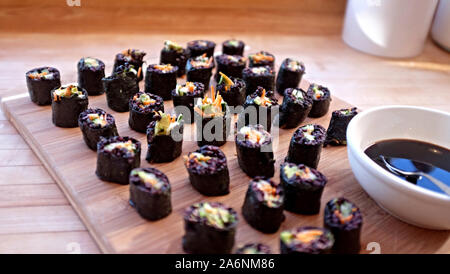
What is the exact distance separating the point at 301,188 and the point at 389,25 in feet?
5.58

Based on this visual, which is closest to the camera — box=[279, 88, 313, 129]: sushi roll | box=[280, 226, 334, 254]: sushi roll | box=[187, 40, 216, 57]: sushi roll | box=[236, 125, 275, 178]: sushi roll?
box=[280, 226, 334, 254]: sushi roll

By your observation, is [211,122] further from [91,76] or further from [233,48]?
[233,48]

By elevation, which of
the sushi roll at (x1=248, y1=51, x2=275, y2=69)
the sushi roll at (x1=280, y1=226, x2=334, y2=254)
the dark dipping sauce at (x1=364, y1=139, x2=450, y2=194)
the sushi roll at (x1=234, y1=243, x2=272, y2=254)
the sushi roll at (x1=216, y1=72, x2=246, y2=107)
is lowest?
the sushi roll at (x1=234, y1=243, x2=272, y2=254)

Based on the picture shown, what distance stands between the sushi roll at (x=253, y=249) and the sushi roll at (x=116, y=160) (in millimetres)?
575

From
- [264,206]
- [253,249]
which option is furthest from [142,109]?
[253,249]

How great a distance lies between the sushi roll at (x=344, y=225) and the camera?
64.6 inches

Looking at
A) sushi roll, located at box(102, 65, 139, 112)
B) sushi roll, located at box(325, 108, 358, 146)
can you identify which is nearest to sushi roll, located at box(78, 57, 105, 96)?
sushi roll, located at box(102, 65, 139, 112)

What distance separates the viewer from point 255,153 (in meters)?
2.00

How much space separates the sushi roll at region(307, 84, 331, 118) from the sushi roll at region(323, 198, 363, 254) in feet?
2.73

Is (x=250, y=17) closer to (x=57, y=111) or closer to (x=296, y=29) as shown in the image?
(x=296, y=29)

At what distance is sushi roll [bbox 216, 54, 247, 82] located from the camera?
2742mm

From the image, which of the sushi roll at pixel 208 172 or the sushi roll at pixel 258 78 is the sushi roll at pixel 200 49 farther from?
the sushi roll at pixel 208 172

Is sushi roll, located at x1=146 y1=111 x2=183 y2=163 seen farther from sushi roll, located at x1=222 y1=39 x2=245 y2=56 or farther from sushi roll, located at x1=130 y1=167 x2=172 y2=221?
sushi roll, located at x1=222 y1=39 x2=245 y2=56

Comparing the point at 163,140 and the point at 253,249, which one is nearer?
the point at 253,249
